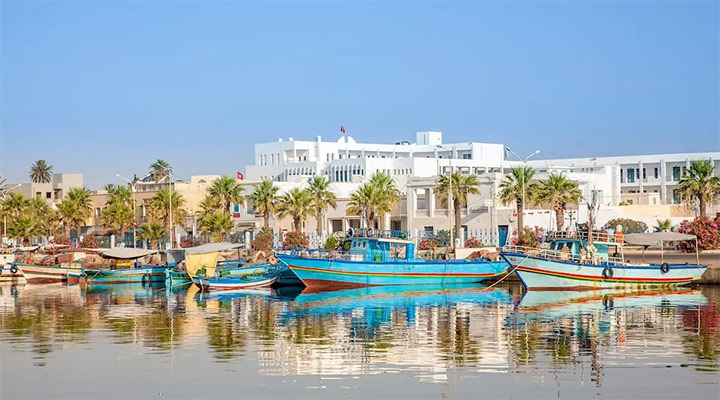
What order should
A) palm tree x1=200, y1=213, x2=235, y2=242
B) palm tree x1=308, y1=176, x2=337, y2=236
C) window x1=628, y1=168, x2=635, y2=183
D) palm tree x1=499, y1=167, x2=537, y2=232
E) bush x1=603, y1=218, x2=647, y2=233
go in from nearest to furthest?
bush x1=603, y1=218, x2=647, y2=233 < palm tree x1=499, y1=167, x2=537, y2=232 < palm tree x1=200, y1=213, x2=235, y2=242 < palm tree x1=308, y1=176, x2=337, y2=236 < window x1=628, y1=168, x2=635, y2=183

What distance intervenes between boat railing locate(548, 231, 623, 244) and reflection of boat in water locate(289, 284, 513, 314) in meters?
3.91

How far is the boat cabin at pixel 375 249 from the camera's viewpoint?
58.3m

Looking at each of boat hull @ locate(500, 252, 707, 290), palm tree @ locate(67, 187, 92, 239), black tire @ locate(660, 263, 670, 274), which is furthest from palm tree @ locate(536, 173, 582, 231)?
palm tree @ locate(67, 187, 92, 239)

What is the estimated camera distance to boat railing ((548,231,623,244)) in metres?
53.6

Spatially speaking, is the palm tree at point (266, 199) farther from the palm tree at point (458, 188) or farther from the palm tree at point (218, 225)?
the palm tree at point (458, 188)

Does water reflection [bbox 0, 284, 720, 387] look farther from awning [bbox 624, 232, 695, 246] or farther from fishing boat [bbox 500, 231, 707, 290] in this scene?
awning [bbox 624, 232, 695, 246]

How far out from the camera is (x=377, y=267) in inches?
2258

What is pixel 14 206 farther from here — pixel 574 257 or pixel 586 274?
pixel 586 274

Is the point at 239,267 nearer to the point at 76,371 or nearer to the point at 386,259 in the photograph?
the point at 386,259

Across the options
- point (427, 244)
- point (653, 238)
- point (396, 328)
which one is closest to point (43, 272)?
point (427, 244)

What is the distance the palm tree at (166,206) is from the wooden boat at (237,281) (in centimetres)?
2974

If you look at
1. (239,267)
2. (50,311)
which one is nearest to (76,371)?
(50,311)

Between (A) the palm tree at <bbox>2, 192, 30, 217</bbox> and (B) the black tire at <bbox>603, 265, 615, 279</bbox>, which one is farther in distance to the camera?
(A) the palm tree at <bbox>2, 192, 30, 217</bbox>

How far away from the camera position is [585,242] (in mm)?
53500
